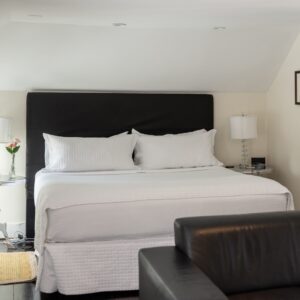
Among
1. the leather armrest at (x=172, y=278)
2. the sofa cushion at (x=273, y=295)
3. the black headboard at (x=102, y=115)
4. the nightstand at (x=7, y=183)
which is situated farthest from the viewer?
the black headboard at (x=102, y=115)

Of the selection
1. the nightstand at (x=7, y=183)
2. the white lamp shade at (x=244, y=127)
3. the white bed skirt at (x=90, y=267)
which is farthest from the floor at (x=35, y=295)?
the white lamp shade at (x=244, y=127)

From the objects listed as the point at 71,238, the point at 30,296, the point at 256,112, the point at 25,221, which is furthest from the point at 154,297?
the point at 256,112

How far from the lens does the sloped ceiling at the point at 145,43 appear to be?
3439 millimetres

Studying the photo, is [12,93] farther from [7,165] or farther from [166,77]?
[166,77]

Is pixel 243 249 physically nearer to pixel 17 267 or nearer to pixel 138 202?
pixel 138 202

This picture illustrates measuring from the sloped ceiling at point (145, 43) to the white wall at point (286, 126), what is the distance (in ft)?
0.43

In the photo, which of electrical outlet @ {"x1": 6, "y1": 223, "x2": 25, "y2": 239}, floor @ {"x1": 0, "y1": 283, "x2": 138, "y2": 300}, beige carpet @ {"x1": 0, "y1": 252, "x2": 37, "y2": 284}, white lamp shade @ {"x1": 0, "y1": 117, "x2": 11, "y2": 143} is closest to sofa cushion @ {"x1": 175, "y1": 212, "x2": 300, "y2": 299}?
floor @ {"x1": 0, "y1": 283, "x2": 138, "y2": 300}

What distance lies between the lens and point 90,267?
122 inches

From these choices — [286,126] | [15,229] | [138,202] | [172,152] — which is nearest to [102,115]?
[172,152]

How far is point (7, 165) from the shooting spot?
4.69 m

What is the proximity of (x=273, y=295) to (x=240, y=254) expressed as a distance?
248mm

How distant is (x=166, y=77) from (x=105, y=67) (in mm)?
697

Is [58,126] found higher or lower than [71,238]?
higher

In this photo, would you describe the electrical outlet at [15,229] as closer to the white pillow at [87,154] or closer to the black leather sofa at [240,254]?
the white pillow at [87,154]
